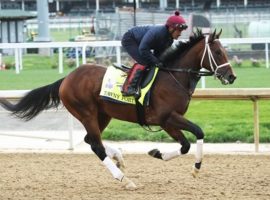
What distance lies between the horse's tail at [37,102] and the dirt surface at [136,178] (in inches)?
28.0

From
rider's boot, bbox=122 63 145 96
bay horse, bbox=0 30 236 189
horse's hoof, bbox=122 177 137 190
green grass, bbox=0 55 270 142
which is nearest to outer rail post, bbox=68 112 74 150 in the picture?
green grass, bbox=0 55 270 142

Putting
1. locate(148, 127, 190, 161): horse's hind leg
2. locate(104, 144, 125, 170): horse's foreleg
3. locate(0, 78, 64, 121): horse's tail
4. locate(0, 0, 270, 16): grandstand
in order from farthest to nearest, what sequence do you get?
locate(0, 0, 270, 16): grandstand
locate(0, 78, 64, 121): horse's tail
locate(104, 144, 125, 170): horse's foreleg
locate(148, 127, 190, 161): horse's hind leg

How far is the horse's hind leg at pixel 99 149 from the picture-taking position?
7695 millimetres

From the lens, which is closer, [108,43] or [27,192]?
[27,192]

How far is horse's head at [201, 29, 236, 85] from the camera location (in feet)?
25.4

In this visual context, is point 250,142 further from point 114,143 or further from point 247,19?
point 247,19

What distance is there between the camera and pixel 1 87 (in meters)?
19.1

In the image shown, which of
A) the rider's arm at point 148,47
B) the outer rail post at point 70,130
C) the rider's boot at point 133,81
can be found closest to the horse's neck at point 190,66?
the rider's arm at point 148,47

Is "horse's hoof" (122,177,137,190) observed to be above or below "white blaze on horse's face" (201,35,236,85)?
below

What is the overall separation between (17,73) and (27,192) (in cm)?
1668

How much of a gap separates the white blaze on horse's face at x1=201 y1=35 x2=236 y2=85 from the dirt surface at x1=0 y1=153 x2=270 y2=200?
43.7 inches

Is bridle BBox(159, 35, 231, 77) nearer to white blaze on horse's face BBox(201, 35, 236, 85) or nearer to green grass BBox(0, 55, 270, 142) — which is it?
white blaze on horse's face BBox(201, 35, 236, 85)

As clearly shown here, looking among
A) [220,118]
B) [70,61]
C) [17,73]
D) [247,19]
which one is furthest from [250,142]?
[247,19]

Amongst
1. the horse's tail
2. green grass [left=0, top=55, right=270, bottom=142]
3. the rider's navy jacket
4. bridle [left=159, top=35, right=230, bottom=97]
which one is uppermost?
the rider's navy jacket
